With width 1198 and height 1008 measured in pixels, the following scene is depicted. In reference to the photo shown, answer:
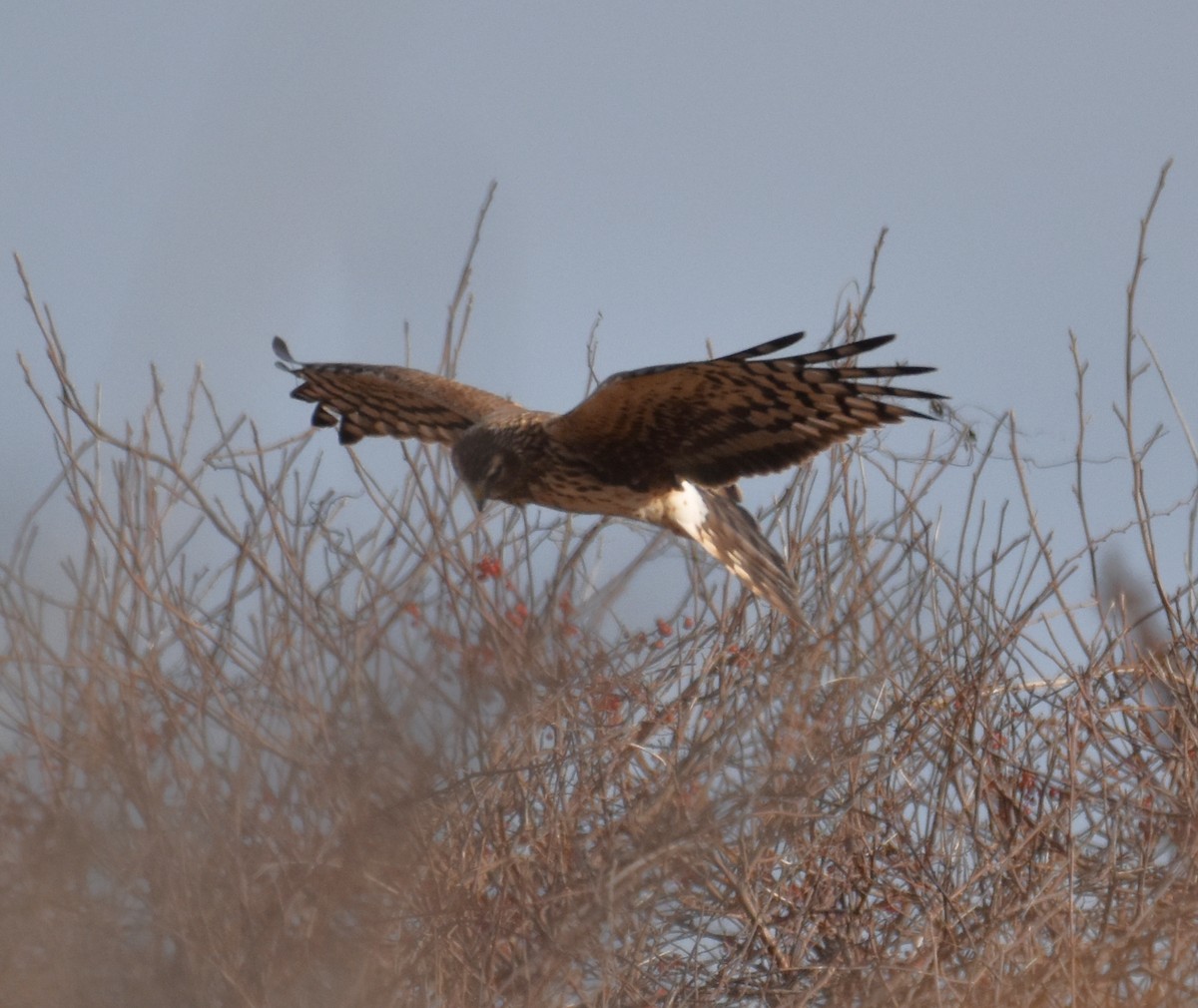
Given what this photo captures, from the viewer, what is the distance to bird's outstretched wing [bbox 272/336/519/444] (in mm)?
4527

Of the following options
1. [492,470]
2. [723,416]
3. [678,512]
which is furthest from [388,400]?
[723,416]

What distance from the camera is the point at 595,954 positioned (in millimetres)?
2775

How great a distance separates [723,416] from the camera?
397cm

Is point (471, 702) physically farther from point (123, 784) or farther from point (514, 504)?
point (514, 504)

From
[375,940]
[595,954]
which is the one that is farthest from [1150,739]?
[375,940]

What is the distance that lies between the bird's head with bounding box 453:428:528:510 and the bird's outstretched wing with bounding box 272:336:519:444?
0.22 metres

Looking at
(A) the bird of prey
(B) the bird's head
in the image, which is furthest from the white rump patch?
(B) the bird's head

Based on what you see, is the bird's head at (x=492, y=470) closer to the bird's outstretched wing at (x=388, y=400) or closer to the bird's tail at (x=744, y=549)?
the bird's outstretched wing at (x=388, y=400)

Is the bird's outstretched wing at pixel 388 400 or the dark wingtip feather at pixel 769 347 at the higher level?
the bird's outstretched wing at pixel 388 400

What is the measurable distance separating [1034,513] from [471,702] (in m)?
2.12

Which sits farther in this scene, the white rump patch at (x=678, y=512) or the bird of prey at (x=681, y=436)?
the white rump patch at (x=678, y=512)

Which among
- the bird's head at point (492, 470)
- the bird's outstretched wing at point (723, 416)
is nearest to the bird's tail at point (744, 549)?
the bird's outstretched wing at point (723, 416)

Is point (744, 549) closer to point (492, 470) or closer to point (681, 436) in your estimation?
point (681, 436)

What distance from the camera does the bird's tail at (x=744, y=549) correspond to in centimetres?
379
